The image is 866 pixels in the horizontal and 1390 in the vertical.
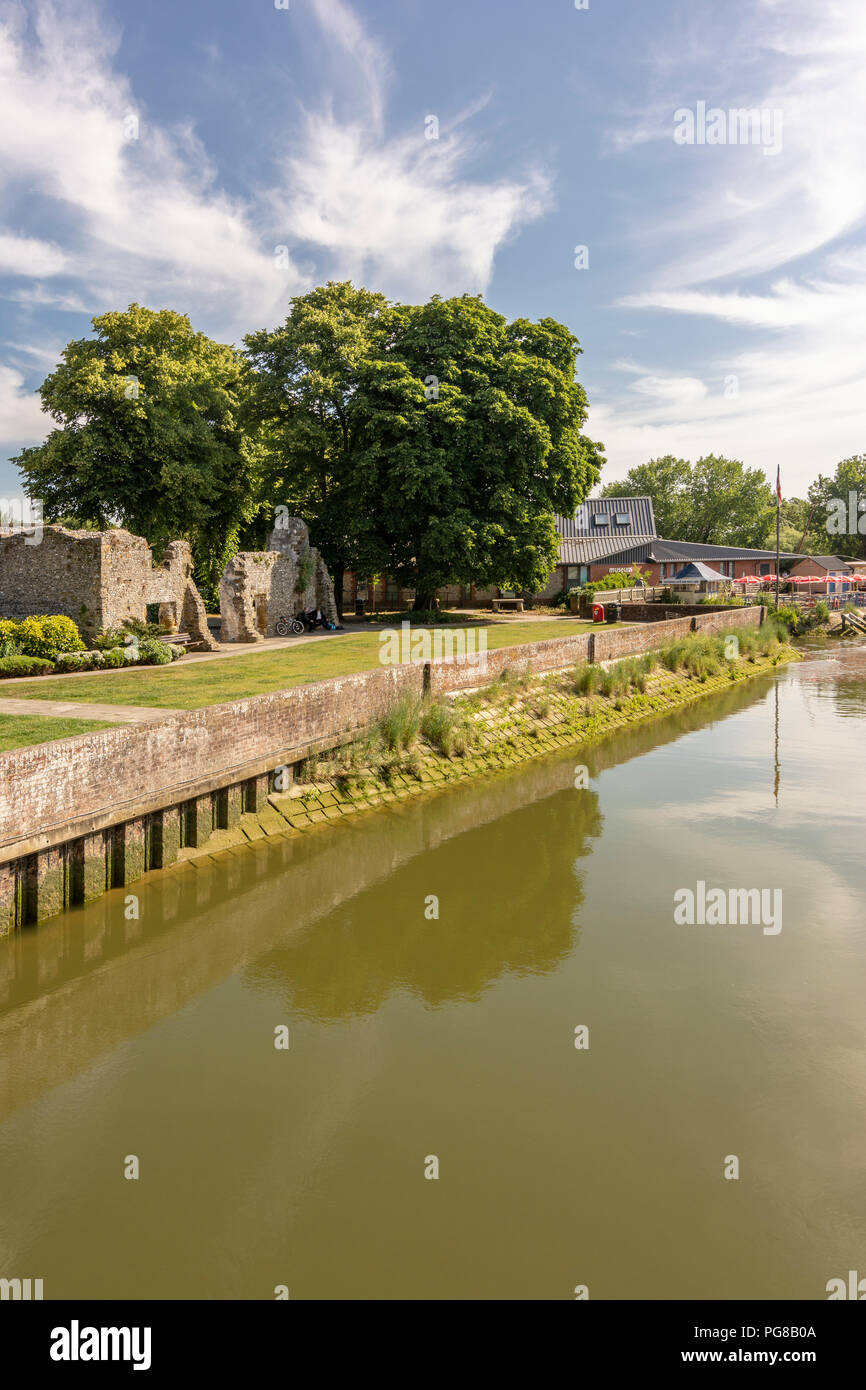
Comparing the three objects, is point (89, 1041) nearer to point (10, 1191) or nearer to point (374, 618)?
point (10, 1191)

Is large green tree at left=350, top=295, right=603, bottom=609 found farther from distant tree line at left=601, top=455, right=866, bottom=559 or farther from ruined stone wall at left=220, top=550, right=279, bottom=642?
distant tree line at left=601, top=455, right=866, bottom=559

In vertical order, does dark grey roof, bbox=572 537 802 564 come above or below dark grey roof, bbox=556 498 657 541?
below

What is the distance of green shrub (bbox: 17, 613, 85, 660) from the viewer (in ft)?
68.6

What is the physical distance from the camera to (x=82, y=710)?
14.9 meters

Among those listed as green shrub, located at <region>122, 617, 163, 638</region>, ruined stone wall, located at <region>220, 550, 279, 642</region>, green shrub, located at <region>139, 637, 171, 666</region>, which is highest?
ruined stone wall, located at <region>220, 550, 279, 642</region>

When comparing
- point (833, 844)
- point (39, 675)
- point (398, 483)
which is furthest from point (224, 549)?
point (833, 844)

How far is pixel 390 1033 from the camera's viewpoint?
788 centimetres

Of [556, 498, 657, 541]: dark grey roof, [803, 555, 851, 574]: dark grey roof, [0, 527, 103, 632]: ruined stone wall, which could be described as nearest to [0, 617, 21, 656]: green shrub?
[0, 527, 103, 632]: ruined stone wall

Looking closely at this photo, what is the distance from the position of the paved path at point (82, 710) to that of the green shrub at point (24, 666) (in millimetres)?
3907

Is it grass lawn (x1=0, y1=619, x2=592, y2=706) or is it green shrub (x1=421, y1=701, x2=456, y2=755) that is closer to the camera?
grass lawn (x1=0, y1=619, x2=592, y2=706)

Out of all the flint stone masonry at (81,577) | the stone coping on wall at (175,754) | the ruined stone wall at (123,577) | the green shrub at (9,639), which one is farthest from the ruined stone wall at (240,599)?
the stone coping on wall at (175,754)

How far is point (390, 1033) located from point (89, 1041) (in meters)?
2.70

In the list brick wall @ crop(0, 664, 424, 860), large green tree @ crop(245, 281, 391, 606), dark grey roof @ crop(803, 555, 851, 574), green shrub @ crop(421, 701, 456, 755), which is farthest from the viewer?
dark grey roof @ crop(803, 555, 851, 574)

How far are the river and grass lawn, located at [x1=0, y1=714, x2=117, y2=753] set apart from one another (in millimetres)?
2837
